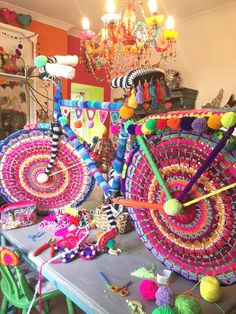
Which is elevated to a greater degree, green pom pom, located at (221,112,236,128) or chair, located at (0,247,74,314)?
green pom pom, located at (221,112,236,128)

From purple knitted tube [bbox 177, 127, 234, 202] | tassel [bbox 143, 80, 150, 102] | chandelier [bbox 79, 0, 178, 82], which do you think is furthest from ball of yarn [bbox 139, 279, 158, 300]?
→ chandelier [bbox 79, 0, 178, 82]

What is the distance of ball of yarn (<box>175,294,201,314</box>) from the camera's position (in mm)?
655

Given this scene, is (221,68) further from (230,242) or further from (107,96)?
(230,242)

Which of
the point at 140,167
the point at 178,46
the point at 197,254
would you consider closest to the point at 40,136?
the point at 140,167

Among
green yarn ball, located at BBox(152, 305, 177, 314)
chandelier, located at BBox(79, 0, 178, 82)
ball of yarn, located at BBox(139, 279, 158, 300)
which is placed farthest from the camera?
chandelier, located at BBox(79, 0, 178, 82)

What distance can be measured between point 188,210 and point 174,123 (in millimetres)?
281

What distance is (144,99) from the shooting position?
0.96 m

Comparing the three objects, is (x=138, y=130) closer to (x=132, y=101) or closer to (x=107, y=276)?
(x=132, y=101)

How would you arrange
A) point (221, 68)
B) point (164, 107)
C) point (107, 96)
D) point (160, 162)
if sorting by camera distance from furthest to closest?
point (107, 96) → point (221, 68) → point (164, 107) → point (160, 162)

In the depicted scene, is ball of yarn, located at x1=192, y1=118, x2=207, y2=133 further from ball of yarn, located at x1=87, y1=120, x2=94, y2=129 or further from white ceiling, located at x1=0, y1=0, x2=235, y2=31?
white ceiling, located at x1=0, y1=0, x2=235, y2=31

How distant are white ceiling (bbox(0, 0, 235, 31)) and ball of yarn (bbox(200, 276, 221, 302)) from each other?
8.88 ft

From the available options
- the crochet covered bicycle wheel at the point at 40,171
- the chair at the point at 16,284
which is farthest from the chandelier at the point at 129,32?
the chair at the point at 16,284

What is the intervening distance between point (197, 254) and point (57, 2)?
2.96 m

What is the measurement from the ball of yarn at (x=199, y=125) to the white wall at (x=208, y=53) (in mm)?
2520
